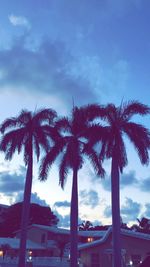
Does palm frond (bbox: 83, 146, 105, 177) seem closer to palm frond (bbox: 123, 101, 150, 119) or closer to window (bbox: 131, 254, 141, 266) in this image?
palm frond (bbox: 123, 101, 150, 119)

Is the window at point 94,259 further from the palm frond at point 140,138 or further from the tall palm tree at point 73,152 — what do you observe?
the palm frond at point 140,138

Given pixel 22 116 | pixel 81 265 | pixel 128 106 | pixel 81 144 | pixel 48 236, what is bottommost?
pixel 81 265

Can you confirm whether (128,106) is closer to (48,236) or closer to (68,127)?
(68,127)

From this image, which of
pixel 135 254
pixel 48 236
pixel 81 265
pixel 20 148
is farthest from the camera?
pixel 48 236

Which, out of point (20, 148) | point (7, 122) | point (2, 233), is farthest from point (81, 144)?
point (2, 233)

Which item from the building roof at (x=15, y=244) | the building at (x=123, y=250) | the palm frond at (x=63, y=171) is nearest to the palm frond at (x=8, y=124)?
the palm frond at (x=63, y=171)

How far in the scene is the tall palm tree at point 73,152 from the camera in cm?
3002

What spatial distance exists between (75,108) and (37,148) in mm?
6427

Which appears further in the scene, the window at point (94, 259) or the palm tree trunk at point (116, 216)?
the window at point (94, 259)

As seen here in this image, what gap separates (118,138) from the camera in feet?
88.2

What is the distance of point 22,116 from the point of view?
117ft

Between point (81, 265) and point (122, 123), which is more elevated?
point (122, 123)

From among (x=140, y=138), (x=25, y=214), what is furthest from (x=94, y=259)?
(x=140, y=138)

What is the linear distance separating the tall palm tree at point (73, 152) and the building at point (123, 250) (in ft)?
47.7
